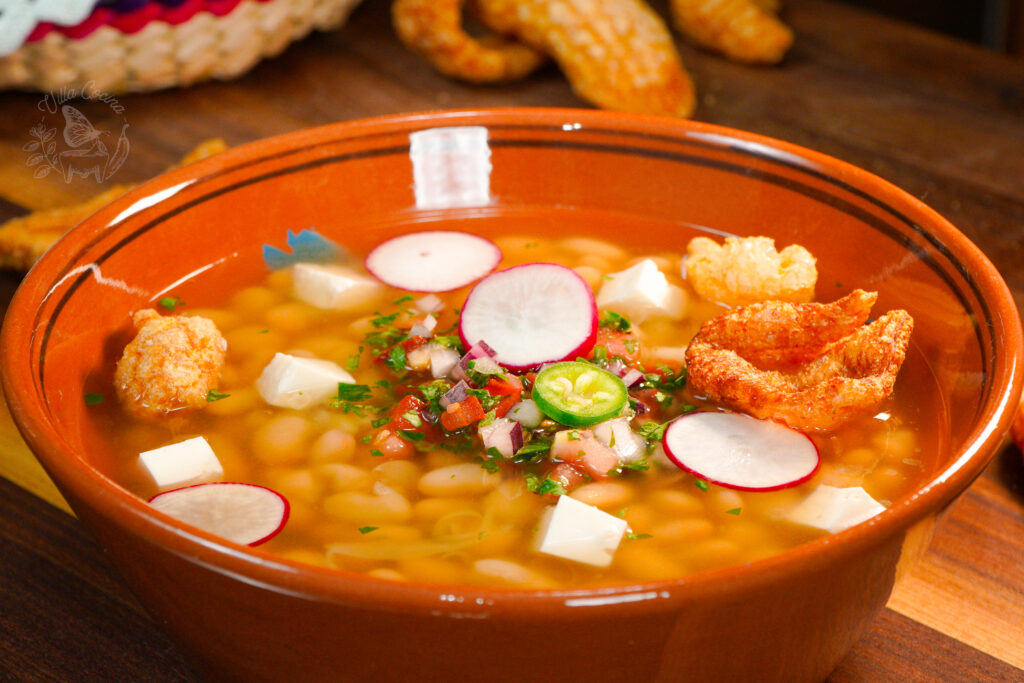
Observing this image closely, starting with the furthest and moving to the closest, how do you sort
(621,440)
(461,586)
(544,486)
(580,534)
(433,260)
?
(433,260)
(621,440)
(544,486)
(580,534)
(461,586)

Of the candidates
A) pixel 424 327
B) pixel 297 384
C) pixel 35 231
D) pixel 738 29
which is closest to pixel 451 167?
pixel 424 327

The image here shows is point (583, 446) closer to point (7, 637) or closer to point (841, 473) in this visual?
point (841, 473)

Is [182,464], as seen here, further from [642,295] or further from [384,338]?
[642,295]

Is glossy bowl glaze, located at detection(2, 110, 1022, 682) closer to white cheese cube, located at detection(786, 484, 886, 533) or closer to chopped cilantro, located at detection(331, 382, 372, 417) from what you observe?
white cheese cube, located at detection(786, 484, 886, 533)

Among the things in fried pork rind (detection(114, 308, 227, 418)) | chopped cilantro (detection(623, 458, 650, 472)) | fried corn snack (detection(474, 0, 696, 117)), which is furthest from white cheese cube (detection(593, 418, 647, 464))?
fried corn snack (detection(474, 0, 696, 117))

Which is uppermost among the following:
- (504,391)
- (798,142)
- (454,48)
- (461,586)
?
(461,586)

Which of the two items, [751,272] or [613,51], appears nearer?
[751,272]
